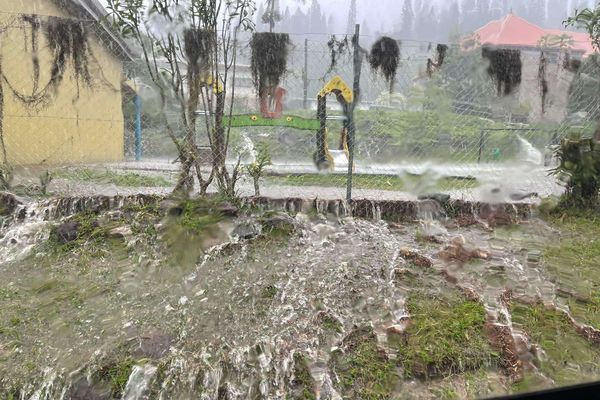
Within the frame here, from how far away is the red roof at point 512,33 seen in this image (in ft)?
13.2

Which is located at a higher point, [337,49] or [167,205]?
[337,49]

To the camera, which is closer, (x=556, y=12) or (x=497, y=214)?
(x=556, y=12)

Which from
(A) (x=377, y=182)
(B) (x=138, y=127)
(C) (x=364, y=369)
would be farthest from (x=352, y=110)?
(C) (x=364, y=369)

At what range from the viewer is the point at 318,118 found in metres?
4.11

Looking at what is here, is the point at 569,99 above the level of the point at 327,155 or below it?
above

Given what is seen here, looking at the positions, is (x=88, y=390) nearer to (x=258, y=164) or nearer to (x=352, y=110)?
(x=258, y=164)

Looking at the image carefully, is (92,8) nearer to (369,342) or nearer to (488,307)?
(369,342)

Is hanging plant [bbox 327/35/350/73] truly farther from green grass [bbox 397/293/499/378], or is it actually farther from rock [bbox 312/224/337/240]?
green grass [bbox 397/293/499/378]

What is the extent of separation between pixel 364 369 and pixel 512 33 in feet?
10.6

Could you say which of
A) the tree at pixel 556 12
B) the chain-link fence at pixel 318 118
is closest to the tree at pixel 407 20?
the chain-link fence at pixel 318 118

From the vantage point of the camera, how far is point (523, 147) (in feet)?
14.6

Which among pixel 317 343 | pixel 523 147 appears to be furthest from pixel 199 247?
pixel 523 147

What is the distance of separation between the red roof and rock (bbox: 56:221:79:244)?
11.6ft

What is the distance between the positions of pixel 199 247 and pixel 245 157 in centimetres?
101
